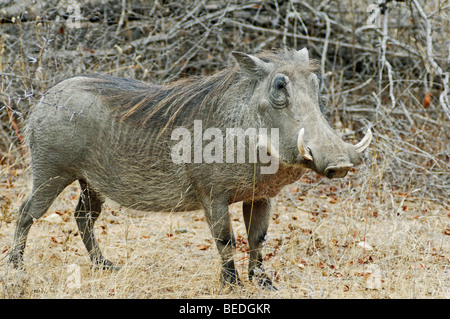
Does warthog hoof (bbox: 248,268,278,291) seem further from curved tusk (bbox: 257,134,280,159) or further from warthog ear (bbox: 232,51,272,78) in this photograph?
warthog ear (bbox: 232,51,272,78)

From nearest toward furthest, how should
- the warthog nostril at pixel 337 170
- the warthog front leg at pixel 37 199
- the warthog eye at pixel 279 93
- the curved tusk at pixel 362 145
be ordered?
1. the warthog nostril at pixel 337 170
2. the curved tusk at pixel 362 145
3. the warthog eye at pixel 279 93
4. the warthog front leg at pixel 37 199

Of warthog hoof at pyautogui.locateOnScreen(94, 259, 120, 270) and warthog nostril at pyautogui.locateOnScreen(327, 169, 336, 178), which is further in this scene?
warthog hoof at pyautogui.locateOnScreen(94, 259, 120, 270)

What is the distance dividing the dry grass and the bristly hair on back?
0.58m

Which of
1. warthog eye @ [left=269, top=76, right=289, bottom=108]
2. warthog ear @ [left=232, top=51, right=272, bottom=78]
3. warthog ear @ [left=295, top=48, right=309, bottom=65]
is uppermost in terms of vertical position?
warthog ear @ [left=295, top=48, right=309, bottom=65]

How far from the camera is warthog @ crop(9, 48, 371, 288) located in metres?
3.43

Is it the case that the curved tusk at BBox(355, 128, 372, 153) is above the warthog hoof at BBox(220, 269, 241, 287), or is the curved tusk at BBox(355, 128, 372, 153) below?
above

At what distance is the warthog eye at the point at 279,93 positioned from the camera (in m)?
3.39

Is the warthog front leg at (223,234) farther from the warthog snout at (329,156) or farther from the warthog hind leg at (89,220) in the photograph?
the warthog hind leg at (89,220)

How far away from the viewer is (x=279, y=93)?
3408 mm

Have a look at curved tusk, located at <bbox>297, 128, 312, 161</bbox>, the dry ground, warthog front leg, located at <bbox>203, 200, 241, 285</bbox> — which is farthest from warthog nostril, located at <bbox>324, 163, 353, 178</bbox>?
warthog front leg, located at <bbox>203, 200, 241, 285</bbox>

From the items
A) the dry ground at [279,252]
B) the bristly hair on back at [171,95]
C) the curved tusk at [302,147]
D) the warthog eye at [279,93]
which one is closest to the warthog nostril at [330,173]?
the curved tusk at [302,147]

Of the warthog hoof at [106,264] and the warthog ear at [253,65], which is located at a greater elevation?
the warthog ear at [253,65]

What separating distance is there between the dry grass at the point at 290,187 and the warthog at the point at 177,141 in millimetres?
242
